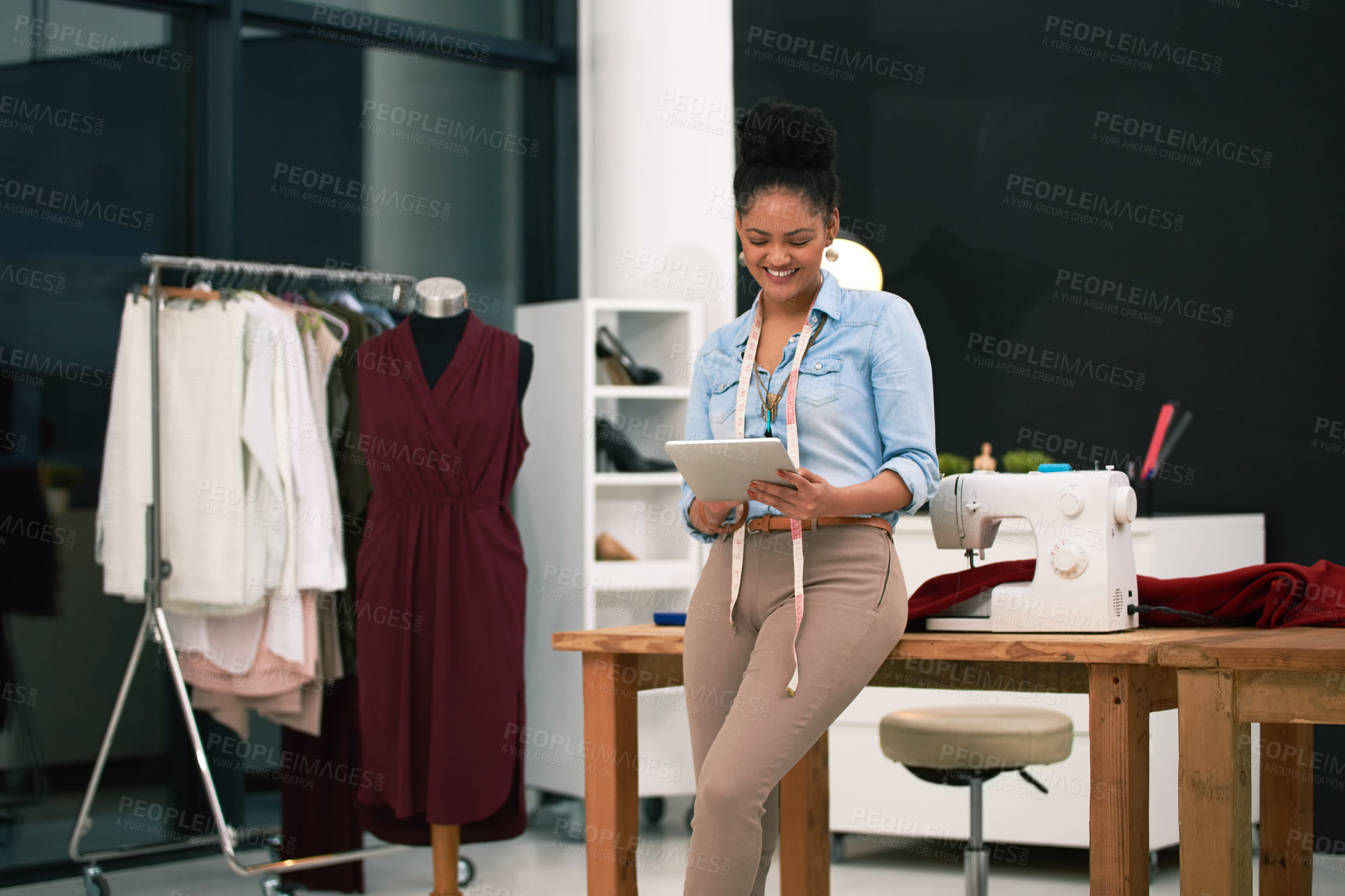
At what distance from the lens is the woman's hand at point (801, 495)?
2117 mm

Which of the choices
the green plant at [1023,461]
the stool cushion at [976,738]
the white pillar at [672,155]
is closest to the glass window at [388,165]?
the white pillar at [672,155]

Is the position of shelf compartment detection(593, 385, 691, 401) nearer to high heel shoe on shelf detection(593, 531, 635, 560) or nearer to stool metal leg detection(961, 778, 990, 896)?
high heel shoe on shelf detection(593, 531, 635, 560)

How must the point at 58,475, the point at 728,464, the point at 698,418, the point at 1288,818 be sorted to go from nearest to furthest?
the point at 728,464
the point at 698,418
the point at 1288,818
the point at 58,475

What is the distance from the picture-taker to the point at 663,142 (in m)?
4.90

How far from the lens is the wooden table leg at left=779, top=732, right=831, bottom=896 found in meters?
2.88

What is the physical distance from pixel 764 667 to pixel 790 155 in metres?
0.75

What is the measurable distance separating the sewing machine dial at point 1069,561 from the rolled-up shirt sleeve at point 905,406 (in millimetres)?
339

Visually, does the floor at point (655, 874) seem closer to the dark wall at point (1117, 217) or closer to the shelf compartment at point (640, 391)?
the dark wall at point (1117, 217)

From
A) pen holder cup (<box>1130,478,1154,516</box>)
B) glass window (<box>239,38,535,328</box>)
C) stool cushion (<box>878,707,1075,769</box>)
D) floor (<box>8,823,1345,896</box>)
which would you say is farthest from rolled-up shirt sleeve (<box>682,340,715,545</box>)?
glass window (<box>239,38,535,328</box>)

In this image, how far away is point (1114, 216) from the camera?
461 cm

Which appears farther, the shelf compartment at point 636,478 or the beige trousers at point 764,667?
the shelf compartment at point 636,478

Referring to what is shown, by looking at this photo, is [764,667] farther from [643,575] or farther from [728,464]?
[643,575]

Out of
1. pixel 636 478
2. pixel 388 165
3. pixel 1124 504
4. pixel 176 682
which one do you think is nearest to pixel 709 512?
pixel 1124 504

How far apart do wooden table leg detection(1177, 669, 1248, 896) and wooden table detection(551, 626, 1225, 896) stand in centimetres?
4
